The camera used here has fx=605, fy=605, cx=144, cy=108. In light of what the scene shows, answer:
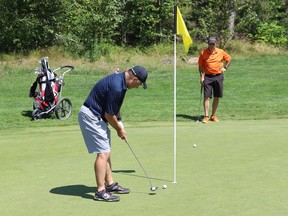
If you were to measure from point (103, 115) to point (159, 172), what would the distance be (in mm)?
1647

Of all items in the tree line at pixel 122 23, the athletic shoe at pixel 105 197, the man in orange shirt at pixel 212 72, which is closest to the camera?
the athletic shoe at pixel 105 197

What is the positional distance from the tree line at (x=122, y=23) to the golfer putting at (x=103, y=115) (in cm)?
1967

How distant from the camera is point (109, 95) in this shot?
634 cm

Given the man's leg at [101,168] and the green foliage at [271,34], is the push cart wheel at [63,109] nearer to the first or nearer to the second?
the man's leg at [101,168]

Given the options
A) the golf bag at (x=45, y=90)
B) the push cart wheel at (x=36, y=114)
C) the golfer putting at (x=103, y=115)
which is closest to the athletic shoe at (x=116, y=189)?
the golfer putting at (x=103, y=115)

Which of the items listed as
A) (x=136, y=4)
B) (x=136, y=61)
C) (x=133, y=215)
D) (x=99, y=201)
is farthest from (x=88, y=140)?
(x=136, y=4)

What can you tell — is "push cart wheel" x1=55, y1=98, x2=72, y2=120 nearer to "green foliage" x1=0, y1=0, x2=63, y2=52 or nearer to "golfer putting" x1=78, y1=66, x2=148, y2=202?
"golfer putting" x1=78, y1=66, x2=148, y2=202

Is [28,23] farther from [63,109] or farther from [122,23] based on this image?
[63,109]

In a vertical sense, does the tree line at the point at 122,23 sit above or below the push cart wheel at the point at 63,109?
above

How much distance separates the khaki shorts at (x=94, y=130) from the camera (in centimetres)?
657

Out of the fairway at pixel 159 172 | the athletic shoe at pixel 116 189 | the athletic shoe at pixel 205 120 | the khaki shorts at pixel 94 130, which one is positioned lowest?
the athletic shoe at pixel 205 120

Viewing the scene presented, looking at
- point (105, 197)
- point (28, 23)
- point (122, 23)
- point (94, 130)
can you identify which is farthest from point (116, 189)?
point (122, 23)

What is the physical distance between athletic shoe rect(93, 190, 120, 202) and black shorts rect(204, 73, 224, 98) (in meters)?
6.81

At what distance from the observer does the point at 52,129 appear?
12078 mm
